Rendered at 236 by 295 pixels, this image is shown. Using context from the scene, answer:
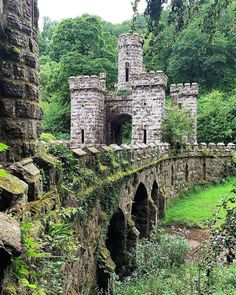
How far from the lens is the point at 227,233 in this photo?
464 centimetres

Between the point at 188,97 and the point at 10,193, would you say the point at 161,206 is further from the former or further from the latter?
the point at 10,193

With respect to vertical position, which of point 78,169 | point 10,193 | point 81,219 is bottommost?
point 81,219

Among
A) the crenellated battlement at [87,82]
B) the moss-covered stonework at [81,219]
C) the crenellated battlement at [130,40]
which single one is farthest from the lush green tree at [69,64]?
the moss-covered stonework at [81,219]

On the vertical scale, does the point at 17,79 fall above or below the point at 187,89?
below

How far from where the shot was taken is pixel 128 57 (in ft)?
98.0

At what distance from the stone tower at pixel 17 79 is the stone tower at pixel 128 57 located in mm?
24743

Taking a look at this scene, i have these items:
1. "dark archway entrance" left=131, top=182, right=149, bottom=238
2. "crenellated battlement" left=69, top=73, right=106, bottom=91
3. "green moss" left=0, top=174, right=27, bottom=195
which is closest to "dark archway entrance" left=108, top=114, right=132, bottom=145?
"crenellated battlement" left=69, top=73, right=106, bottom=91

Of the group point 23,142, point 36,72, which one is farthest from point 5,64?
point 23,142

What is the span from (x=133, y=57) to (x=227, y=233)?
26353mm

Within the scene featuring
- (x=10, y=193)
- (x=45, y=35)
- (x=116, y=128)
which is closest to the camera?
(x=10, y=193)

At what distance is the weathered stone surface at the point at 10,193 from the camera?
11.2ft

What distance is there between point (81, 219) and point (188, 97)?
78.8 feet

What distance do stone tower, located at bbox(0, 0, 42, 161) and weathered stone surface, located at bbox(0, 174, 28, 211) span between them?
3.76 feet

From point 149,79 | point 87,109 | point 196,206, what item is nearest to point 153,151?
point 196,206
